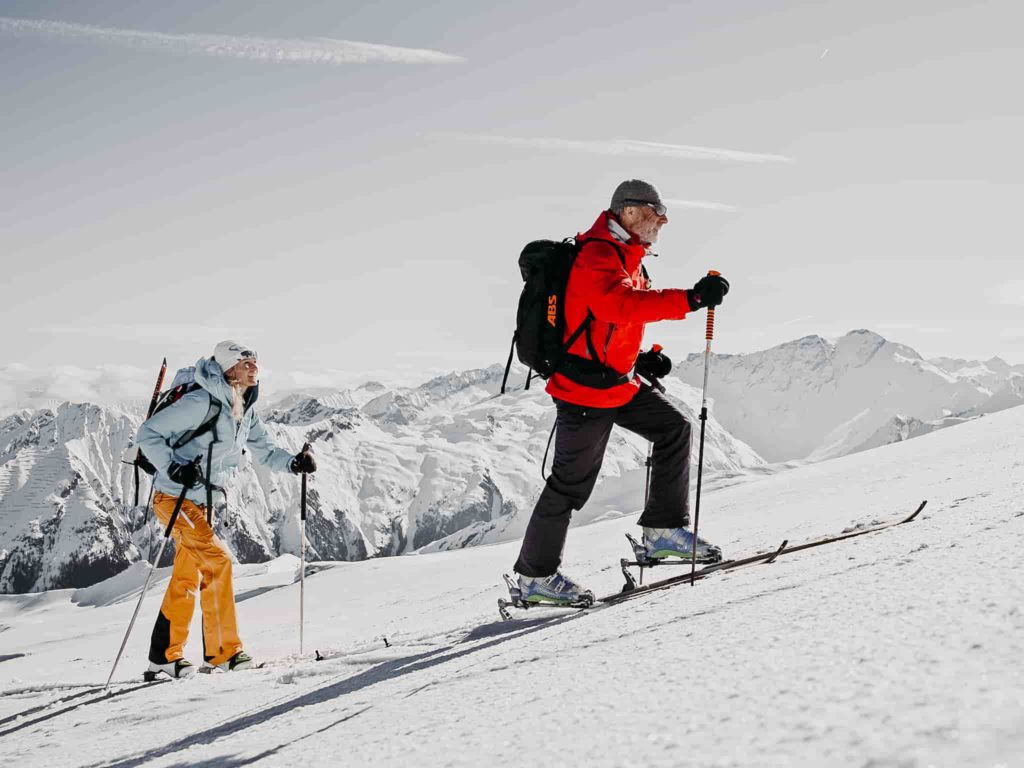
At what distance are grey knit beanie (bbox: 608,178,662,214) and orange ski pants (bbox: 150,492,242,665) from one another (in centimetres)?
383

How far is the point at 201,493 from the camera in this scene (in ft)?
18.7

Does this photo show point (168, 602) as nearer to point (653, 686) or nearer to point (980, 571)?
point (653, 686)

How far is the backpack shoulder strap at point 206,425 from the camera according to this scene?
5.67 metres

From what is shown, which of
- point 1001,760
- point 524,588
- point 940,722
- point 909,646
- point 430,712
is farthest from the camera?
point 524,588

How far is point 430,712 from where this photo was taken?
8.11 feet

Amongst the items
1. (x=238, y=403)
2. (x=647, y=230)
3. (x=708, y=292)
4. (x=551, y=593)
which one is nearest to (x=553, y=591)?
(x=551, y=593)

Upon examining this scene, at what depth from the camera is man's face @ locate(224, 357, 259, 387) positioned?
5.83 meters

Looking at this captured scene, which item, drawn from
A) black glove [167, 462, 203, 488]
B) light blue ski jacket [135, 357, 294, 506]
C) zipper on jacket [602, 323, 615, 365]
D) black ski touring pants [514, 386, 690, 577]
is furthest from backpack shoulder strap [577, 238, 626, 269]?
black glove [167, 462, 203, 488]

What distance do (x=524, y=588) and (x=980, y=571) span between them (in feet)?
9.88

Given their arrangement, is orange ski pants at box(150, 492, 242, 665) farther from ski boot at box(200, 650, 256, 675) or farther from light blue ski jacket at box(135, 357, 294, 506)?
light blue ski jacket at box(135, 357, 294, 506)

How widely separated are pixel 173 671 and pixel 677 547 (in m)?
3.86

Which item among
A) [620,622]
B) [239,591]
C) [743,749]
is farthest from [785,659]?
[239,591]

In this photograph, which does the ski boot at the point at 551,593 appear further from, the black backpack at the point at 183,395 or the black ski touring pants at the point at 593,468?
the black backpack at the point at 183,395

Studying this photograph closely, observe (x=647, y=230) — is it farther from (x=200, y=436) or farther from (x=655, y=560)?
(x=200, y=436)
